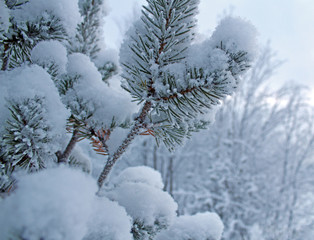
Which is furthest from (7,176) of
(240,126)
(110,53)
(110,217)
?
(240,126)

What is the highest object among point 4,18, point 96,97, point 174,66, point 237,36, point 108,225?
point 237,36

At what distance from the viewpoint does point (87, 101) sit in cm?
87

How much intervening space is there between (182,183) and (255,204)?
289 centimetres

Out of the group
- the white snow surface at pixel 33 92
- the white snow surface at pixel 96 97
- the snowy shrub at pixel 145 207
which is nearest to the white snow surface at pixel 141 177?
the snowy shrub at pixel 145 207

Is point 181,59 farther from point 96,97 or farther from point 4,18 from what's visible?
point 4,18

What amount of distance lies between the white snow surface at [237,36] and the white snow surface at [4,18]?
0.88 metres

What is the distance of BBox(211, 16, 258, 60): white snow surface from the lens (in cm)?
66

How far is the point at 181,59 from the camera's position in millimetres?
774

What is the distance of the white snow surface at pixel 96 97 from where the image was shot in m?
0.88

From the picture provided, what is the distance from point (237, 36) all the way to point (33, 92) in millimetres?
746

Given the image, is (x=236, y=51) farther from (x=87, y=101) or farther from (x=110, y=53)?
(x=110, y=53)

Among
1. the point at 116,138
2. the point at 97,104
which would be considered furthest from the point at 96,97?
the point at 116,138

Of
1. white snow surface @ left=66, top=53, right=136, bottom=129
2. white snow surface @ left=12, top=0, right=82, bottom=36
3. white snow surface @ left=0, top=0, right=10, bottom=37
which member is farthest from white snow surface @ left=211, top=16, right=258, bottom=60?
white snow surface @ left=0, top=0, right=10, bottom=37

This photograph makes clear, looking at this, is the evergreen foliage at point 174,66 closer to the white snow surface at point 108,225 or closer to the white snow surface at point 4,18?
the white snow surface at point 108,225
